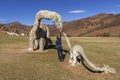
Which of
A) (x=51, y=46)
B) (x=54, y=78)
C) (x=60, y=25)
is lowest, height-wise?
(x=54, y=78)

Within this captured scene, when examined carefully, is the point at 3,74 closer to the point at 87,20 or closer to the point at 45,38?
the point at 45,38

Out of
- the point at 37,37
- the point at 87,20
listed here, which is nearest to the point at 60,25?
the point at 37,37

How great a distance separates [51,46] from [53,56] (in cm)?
581

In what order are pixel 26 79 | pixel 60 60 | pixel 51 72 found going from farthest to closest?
pixel 60 60
pixel 51 72
pixel 26 79

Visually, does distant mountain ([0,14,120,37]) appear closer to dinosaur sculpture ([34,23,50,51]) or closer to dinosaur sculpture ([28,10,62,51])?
dinosaur sculpture ([34,23,50,51])

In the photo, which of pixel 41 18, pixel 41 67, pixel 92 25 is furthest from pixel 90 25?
pixel 41 67

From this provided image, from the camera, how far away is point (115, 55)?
42438mm

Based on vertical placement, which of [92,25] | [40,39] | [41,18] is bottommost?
[40,39]

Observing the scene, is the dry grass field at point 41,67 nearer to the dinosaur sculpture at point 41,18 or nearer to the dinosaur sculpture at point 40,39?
the dinosaur sculpture at point 40,39

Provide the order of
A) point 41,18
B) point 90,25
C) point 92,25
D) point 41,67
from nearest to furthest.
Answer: point 41,67
point 41,18
point 92,25
point 90,25

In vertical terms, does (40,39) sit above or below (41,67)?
above

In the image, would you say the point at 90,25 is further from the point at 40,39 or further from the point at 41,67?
the point at 41,67

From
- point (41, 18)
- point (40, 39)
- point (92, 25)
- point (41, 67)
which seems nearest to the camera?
point (41, 67)

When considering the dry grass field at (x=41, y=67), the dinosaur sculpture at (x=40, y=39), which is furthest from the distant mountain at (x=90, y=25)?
the dry grass field at (x=41, y=67)
